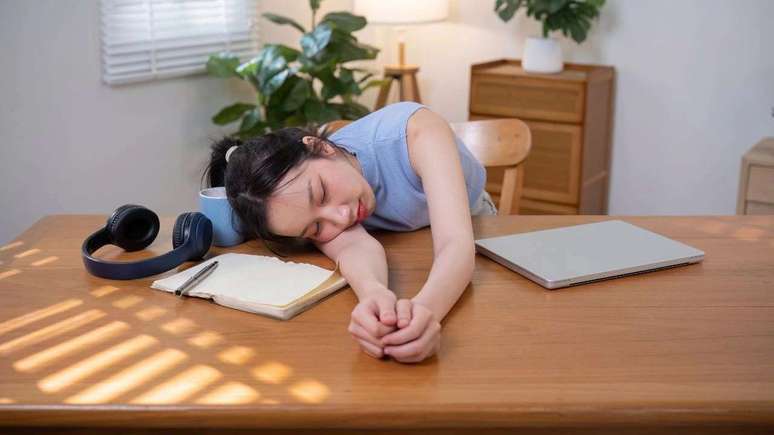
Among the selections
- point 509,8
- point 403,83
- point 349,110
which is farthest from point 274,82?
point 509,8

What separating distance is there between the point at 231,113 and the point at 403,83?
900mm

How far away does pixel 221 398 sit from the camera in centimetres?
92

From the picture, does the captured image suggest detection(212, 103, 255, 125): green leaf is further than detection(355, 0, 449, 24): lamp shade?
No

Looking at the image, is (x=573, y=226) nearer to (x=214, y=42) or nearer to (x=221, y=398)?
(x=221, y=398)

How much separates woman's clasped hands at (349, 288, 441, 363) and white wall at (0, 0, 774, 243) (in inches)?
82.2

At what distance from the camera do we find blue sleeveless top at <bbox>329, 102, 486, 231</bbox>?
5.19 feet

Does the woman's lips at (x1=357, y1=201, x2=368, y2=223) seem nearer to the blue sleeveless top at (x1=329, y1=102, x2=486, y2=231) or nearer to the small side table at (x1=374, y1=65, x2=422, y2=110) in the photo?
the blue sleeveless top at (x1=329, y1=102, x2=486, y2=231)

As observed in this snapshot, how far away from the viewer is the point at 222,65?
3.32 metres

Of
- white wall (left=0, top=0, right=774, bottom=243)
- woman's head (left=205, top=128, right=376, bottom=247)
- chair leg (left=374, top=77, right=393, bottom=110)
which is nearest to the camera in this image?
woman's head (left=205, top=128, right=376, bottom=247)

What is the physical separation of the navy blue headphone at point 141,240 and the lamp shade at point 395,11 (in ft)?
7.64

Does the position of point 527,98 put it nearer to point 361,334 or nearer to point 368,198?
point 368,198

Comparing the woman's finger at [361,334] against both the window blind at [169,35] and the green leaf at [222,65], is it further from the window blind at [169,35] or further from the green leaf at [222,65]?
the green leaf at [222,65]

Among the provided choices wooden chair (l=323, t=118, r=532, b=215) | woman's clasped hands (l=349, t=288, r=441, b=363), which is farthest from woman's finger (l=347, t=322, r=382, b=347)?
wooden chair (l=323, t=118, r=532, b=215)

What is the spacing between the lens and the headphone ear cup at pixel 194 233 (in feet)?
4.58
